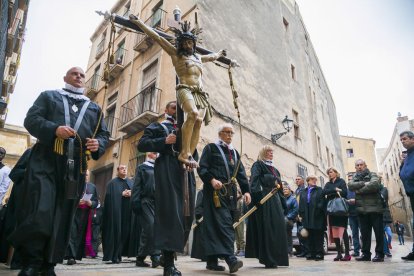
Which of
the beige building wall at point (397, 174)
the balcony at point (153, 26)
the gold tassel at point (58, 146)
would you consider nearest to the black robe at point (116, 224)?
the gold tassel at point (58, 146)

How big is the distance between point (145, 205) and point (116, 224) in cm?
132

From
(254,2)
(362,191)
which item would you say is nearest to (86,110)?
(362,191)

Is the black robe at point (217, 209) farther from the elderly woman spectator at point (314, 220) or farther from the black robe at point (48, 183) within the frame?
the elderly woman spectator at point (314, 220)

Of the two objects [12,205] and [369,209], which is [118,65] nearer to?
[12,205]

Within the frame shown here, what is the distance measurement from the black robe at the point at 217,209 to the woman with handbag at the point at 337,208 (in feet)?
8.97

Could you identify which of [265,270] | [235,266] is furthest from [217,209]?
[265,270]

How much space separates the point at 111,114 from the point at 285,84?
31.2 feet

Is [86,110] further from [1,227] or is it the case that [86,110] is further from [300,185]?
[300,185]

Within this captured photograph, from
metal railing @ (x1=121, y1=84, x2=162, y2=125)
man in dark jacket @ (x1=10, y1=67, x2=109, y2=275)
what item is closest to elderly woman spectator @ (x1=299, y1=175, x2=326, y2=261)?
man in dark jacket @ (x1=10, y1=67, x2=109, y2=275)

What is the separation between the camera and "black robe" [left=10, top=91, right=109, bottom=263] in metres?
2.53

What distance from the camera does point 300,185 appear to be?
871 centimetres

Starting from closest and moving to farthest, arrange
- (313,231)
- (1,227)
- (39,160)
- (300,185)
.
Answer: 1. (39,160)
2. (1,227)
3. (313,231)
4. (300,185)

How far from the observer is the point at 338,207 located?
636 cm

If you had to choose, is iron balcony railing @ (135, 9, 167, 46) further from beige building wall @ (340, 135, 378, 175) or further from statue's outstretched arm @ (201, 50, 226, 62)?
beige building wall @ (340, 135, 378, 175)
